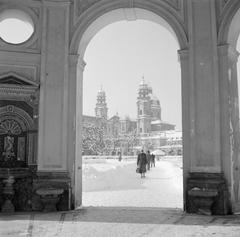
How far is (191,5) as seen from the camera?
10031mm

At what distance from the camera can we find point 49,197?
9391 mm

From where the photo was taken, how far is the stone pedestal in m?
9.33

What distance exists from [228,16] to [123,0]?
2764 mm

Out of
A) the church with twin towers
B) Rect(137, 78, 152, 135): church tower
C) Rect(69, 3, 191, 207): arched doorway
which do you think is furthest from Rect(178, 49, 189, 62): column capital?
Rect(137, 78, 152, 135): church tower

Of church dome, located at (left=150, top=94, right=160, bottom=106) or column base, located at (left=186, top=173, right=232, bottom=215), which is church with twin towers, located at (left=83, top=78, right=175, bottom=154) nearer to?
church dome, located at (left=150, top=94, right=160, bottom=106)

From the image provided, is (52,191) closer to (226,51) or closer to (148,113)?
(226,51)

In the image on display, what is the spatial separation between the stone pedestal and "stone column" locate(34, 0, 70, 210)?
23cm

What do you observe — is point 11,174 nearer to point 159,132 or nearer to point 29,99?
point 29,99

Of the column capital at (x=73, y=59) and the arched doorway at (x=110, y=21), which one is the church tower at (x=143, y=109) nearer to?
the arched doorway at (x=110, y=21)

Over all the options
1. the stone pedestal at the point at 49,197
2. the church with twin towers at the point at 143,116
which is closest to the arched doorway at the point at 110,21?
the stone pedestal at the point at 49,197

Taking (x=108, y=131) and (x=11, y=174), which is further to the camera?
(x=108, y=131)

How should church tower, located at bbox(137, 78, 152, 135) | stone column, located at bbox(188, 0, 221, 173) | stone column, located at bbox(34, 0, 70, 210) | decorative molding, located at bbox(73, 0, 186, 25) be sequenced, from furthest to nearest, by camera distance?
1. church tower, located at bbox(137, 78, 152, 135)
2. decorative molding, located at bbox(73, 0, 186, 25)
3. stone column, located at bbox(34, 0, 70, 210)
4. stone column, located at bbox(188, 0, 221, 173)

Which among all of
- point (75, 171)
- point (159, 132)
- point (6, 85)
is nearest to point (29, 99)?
point (6, 85)

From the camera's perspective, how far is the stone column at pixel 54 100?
9.79 metres
